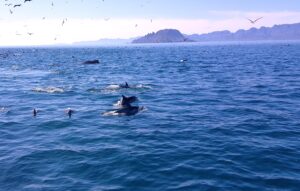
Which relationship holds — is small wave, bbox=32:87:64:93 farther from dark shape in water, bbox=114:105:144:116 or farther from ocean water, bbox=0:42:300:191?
dark shape in water, bbox=114:105:144:116

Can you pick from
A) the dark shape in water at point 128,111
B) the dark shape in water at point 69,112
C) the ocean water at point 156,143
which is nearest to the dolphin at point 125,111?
the dark shape in water at point 128,111

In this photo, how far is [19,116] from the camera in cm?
2897

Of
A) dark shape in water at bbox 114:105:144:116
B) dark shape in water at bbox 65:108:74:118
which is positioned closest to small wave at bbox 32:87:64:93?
dark shape in water at bbox 65:108:74:118

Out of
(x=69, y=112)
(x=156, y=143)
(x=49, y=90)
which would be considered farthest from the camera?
(x=49, y=90)

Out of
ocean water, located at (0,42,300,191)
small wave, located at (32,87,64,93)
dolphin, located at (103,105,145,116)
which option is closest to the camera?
ocean water, located at (0,42,300,191)

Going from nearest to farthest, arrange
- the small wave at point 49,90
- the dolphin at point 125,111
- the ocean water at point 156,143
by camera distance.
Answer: the ocean water at point 156,143 < the dolphin at point 125,111 < the small wave at point 49,90

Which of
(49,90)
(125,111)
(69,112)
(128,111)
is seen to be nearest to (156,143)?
(128,111)

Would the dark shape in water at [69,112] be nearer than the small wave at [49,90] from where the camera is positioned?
Yes

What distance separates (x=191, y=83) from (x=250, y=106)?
17.4 m

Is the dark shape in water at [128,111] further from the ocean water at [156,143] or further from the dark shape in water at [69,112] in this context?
the dark shape in water at [69,112]

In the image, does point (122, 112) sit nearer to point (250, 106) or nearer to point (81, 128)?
point (81, 128)

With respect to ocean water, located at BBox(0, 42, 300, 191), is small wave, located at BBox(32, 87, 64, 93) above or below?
above

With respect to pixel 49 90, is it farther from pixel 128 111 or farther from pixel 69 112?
pixel 128 111

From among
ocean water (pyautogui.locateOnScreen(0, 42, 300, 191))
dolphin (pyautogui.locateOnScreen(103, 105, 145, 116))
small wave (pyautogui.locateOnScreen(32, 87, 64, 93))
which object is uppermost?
small wave (pyautogui.locateOnScreen(32, 87, 64, 93))
